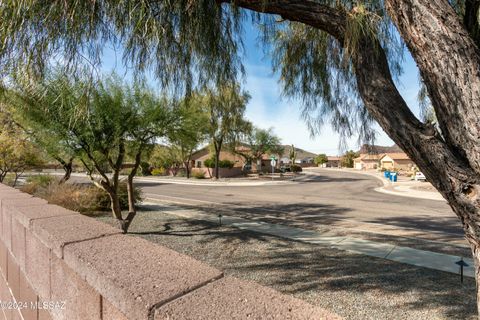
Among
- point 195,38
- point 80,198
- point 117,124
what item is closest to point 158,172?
point 80,198

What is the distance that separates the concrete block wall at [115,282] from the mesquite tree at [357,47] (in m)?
1.66

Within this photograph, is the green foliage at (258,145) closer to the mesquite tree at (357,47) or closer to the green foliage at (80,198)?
the green foliage at (80,198)

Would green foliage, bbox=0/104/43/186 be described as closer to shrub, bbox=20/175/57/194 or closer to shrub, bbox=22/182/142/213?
→ shrub, bbox=20/175/57/194

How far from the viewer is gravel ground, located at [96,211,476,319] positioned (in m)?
4.27

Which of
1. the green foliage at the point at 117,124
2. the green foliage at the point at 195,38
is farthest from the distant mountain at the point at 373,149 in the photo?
the green foliage at the point at 117,124

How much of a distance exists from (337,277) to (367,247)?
2.37 meters

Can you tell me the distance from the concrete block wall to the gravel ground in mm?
3582

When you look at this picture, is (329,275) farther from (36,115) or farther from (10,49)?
(36,115)

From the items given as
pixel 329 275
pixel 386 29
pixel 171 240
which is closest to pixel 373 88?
pixel 386 29

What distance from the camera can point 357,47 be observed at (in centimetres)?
264

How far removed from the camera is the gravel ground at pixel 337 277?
4.27m

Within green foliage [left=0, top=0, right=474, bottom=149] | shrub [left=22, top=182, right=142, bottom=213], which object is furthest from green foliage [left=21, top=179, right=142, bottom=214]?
green foliage [left=0, top=0, right=474, bottom=149]

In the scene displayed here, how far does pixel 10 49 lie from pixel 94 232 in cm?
196

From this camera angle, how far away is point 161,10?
2.88 m
